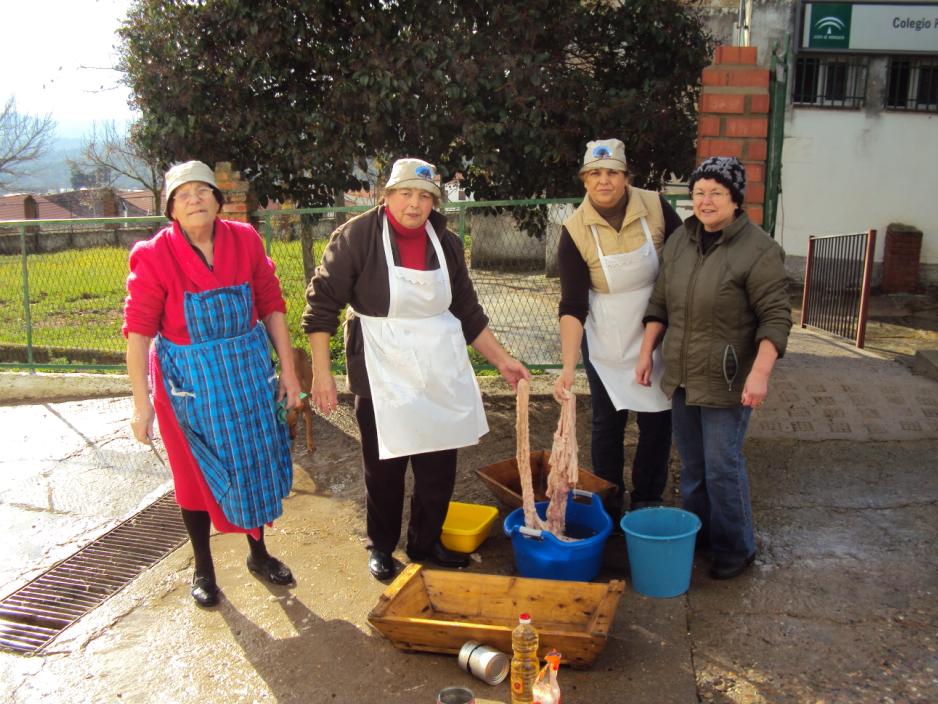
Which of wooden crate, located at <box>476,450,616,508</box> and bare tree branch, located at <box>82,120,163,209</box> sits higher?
bare tree branch, located at <box>82,120,163,209</box>

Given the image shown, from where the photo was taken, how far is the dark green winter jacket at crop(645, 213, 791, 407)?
3.43 metres

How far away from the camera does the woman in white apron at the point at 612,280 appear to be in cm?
392

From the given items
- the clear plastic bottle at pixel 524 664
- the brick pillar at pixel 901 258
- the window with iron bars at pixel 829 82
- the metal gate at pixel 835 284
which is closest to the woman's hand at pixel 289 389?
the clear plastic bottle at pixel 524 664

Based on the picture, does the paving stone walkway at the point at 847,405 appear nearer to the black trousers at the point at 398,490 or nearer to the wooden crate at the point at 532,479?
the wooden crate at the point at 532,479

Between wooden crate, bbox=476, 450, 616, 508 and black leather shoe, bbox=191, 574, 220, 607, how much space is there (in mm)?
1423

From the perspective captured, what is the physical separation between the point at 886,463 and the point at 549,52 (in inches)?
154

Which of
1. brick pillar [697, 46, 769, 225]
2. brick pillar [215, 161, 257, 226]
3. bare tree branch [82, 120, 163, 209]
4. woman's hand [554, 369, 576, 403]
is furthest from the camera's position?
bare tree branch [82, 120, 163, 209]

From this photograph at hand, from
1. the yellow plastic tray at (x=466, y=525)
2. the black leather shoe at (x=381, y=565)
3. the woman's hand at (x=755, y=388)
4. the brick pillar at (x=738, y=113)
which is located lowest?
the black leather shoe at (x=381, y=565)

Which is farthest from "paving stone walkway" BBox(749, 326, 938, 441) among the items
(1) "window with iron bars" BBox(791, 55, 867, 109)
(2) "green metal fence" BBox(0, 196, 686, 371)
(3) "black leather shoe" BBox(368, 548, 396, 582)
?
(1) "window with iron bars" BBox(791, 55, 867, 109)

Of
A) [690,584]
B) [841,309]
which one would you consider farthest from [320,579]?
[841,309]

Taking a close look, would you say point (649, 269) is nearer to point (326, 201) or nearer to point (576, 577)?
point (576, 577)

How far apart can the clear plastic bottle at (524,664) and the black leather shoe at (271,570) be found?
1482 mm

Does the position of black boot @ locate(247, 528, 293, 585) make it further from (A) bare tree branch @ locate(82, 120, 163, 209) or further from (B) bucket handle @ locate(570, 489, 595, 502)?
(A) bare tree branch @ locate(82, 120, 163, 209)

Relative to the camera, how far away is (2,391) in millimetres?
7395
